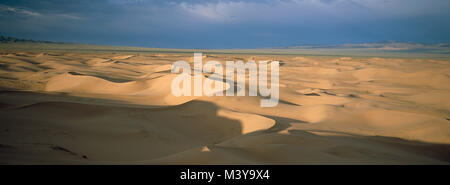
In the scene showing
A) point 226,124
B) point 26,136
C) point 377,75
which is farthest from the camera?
point 377,75

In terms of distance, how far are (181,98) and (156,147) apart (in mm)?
2063

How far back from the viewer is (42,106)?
10.5 feet

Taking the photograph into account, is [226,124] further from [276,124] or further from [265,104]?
[265,104]

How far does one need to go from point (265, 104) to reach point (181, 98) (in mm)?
1343

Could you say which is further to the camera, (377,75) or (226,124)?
(377,75)

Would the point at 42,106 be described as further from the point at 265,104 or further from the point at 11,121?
the point at 265,104

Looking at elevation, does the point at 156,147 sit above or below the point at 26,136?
below

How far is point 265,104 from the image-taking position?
4.49m
